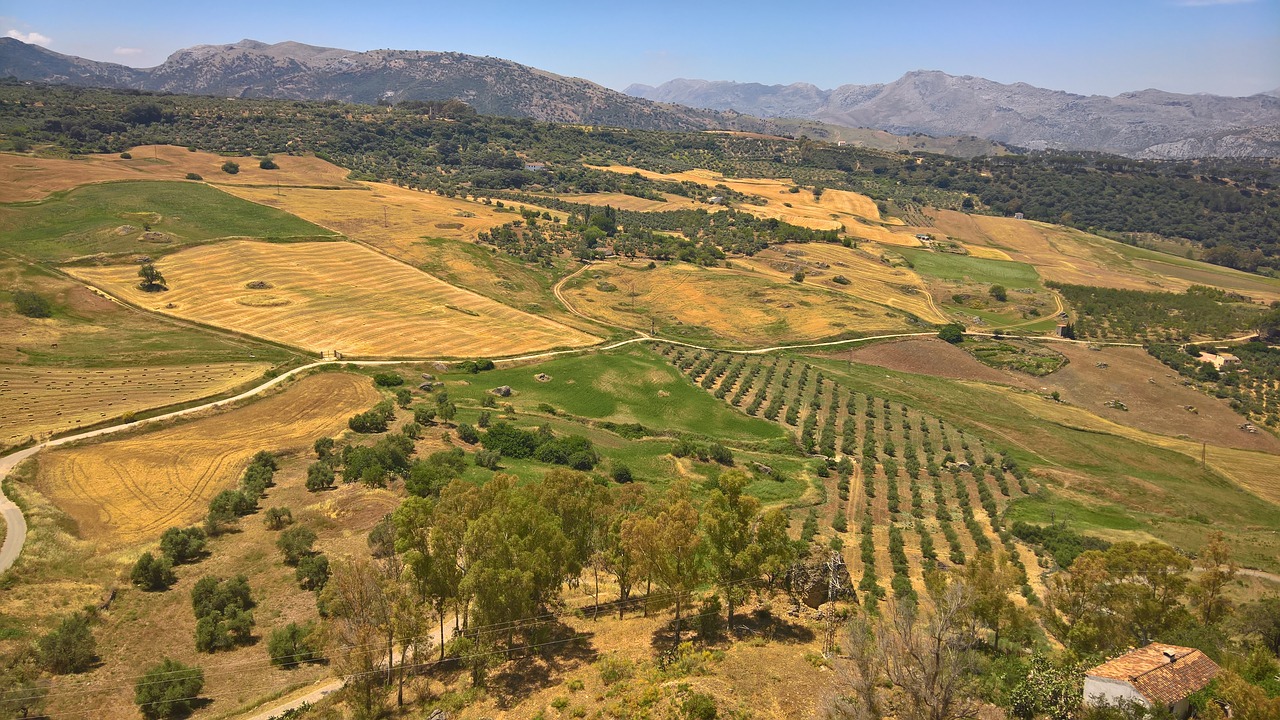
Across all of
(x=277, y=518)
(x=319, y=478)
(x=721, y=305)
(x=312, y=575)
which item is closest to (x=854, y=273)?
(x=721, y=305)

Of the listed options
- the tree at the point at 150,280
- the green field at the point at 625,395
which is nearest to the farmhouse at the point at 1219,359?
the green field at the point at 625,395

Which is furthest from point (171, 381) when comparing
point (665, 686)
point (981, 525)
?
point (981, 525)

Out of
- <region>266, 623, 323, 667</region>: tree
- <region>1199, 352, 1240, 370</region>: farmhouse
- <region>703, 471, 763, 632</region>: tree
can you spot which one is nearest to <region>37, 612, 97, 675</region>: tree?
<region>266, 623, 323, 667</region>: tree

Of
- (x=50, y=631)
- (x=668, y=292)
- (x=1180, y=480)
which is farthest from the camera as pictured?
(x=668, y=292)

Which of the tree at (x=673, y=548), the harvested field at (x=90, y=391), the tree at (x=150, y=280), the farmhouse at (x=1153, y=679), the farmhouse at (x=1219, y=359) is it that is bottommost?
the harvested field at (x=90, y=391)

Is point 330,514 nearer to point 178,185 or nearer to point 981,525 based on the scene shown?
point 981,525

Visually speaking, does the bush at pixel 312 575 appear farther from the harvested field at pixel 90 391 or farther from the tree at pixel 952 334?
the tree at pixel 952 334

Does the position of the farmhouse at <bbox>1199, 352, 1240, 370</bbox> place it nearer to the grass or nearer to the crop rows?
the grass

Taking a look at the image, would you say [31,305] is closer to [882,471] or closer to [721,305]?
[721,305]
